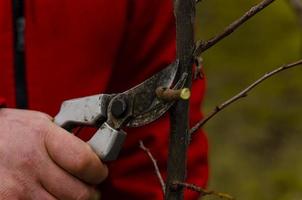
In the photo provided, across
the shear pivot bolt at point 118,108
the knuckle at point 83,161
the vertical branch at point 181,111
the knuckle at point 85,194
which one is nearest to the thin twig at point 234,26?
the vertical branch at point 181,111

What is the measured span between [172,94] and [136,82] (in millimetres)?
807

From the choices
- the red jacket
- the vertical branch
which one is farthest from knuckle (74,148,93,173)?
the red jacket

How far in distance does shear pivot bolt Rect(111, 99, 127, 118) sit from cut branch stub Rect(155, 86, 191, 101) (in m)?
0.09

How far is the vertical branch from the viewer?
1.09 m

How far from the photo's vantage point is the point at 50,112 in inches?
71.6

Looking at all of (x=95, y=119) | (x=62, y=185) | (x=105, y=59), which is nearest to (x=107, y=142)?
(x=95, y=119)

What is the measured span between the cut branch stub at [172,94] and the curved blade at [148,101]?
22 mm

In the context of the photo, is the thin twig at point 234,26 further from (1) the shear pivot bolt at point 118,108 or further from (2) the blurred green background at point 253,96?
(2) the blurred green background at point 253,96

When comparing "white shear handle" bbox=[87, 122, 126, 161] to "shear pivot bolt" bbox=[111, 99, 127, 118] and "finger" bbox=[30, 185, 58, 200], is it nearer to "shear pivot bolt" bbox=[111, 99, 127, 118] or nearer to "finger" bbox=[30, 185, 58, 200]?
"shear pivot bolt" bbox=[111, 99, 127, 118]

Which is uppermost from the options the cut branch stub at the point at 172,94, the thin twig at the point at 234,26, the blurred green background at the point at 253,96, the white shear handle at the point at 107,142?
the thin twig at the point at 234,26

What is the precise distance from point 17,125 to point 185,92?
47 centimetres

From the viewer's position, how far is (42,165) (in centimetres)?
143

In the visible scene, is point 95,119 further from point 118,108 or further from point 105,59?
point 105,59

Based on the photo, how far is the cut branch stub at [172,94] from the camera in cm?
110
